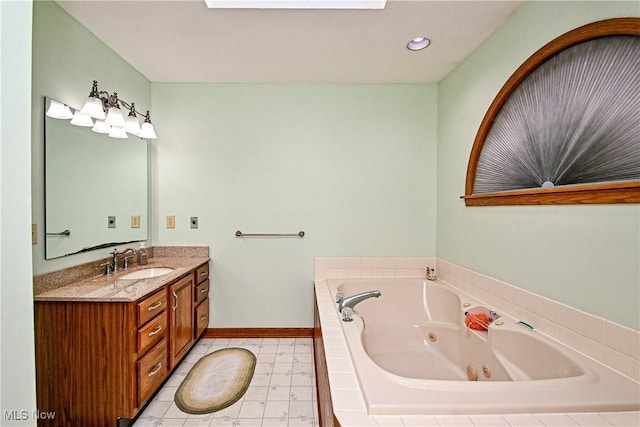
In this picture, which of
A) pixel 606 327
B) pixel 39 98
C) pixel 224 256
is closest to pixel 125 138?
pixel 39 98

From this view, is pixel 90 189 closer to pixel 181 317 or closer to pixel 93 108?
pixel 93 108

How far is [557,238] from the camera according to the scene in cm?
131

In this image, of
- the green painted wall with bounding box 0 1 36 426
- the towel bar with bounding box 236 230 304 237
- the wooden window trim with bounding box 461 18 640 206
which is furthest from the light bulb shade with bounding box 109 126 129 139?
the wooden window trim with bounding box 461 18 640 206

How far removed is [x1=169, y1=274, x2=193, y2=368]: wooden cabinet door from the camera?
190 centimetres

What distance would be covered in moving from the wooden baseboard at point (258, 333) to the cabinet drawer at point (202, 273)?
529mm

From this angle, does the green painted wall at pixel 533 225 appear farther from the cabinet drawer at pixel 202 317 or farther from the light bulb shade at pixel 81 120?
→ the light bulb shade at pixel 81 120

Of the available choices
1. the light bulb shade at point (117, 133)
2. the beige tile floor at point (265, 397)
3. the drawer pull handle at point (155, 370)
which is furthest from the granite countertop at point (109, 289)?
the light bulb shade at point (117, 133)

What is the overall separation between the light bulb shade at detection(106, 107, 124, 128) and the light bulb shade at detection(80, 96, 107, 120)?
0.09 meters

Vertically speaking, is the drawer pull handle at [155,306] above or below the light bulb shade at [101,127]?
below

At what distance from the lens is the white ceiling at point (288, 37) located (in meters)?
1.58

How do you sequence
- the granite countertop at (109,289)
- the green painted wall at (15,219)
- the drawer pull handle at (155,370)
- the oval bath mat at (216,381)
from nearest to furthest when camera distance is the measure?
the green painted wall at (15,219), the granite countertop at (109,289), the drawer pull handle at (155,370), the oval bath mat at (216,381)

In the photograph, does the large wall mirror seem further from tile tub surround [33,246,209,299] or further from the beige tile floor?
the beige tile floor

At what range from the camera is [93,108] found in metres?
1.71

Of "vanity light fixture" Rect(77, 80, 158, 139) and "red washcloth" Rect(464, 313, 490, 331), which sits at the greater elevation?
"vanity light fixture" Rect(77, 80, 158, 139)
